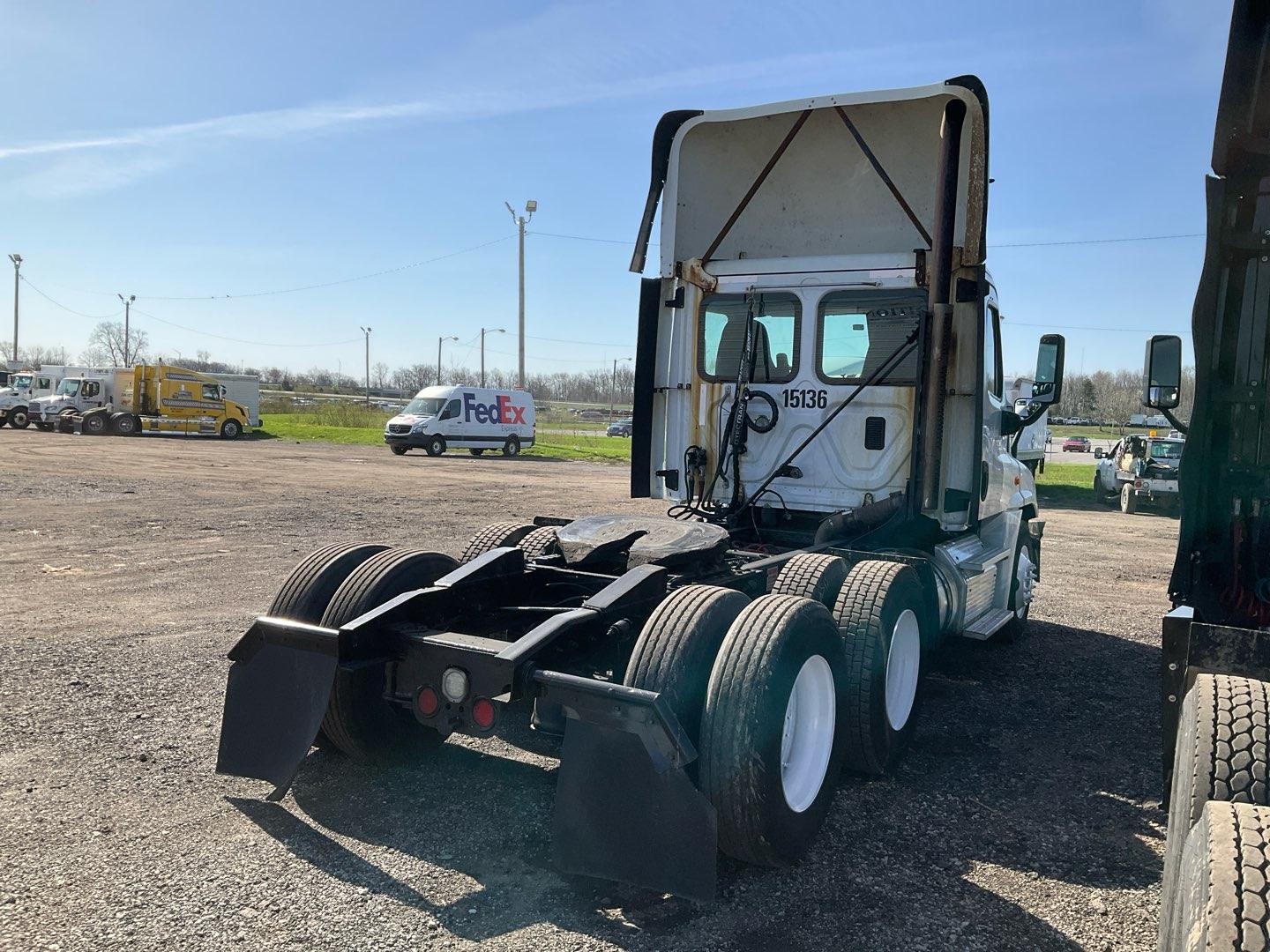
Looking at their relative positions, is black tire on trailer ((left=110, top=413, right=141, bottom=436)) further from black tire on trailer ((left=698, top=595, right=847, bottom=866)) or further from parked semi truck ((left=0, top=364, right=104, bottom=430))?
black tire on trailer ((left=698, top=595, right=847, bottom=866))

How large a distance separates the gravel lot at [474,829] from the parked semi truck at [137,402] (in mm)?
34271

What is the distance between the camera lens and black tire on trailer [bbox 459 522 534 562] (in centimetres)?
587

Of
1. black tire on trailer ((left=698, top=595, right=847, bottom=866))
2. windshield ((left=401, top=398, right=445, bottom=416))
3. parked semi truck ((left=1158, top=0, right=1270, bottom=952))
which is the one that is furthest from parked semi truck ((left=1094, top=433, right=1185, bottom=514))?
windshield ((left=401, top=398, right=445, bottom=416))

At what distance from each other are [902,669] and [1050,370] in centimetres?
300

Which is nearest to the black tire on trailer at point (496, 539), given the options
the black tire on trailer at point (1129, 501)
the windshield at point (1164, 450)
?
the black tire on trailer at point (1129, 501)

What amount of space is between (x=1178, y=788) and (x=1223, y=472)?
2084 millimetres

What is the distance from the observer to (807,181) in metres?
7.03

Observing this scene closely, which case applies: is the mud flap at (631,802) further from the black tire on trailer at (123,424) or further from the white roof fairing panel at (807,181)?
the black tire on trailer at (123,424)

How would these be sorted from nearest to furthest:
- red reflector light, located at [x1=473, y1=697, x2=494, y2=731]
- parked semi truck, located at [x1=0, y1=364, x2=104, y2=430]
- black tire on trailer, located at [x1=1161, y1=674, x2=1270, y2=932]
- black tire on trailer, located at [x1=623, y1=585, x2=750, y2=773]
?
1. black tire on trailer, located at [x1=1161, y1=674, x2=1270, y2=932]
2. black tire on trailer, located at [x1=623, y1=585, x2=750, y2=773]
3. red reflector light, located at [x1=473, y1=697, x2=494, y2=731]
4. parked semi truck, located at [x1=0, y1=364, x2=104, y2=430]

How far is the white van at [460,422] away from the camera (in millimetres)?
34219

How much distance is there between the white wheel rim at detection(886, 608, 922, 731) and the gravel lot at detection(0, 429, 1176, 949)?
0.26 meters

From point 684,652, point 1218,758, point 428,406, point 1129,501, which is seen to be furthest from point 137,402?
point 1218,758

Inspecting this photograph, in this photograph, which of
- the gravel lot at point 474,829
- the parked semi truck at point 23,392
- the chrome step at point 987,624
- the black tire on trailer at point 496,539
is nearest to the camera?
the gravel lot at point 474,829

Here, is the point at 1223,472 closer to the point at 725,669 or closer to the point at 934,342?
the point at 934,342
